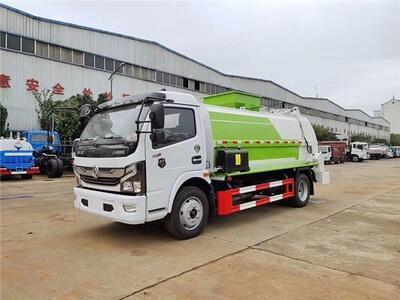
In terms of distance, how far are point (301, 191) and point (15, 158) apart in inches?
529

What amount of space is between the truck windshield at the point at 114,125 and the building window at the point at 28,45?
67.2 feet

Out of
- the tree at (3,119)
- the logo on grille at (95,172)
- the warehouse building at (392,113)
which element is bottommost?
the logo on grille at (95,172)

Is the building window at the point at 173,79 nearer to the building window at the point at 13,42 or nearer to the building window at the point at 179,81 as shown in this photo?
the building window at the point at 179,81

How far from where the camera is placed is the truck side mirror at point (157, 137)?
5473 millimetres

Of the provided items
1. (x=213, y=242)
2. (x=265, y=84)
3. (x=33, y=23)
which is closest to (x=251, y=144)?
(x=213, y=242)

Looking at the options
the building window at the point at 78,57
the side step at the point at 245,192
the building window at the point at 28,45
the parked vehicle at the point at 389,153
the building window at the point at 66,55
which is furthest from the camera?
the parked vehicle at the point at 389,153

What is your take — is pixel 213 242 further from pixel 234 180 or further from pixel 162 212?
pixel 234 180

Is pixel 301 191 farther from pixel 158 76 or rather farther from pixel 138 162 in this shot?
pixel 158 76

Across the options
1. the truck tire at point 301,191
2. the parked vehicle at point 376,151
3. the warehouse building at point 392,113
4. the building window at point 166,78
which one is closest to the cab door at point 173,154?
the truck tire at point 301,191

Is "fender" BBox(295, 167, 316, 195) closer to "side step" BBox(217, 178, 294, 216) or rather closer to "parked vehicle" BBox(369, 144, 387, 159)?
"side step" BBox(217, 178, 294, 216)

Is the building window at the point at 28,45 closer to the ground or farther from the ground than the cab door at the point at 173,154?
farther from the ground

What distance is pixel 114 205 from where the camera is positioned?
5.48m

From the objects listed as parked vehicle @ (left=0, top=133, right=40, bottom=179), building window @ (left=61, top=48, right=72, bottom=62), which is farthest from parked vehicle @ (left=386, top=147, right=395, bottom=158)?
parked vehicle @ (left=0, top=133, right=40, bottom=179)

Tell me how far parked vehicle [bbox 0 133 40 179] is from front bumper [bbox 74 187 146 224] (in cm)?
1246
